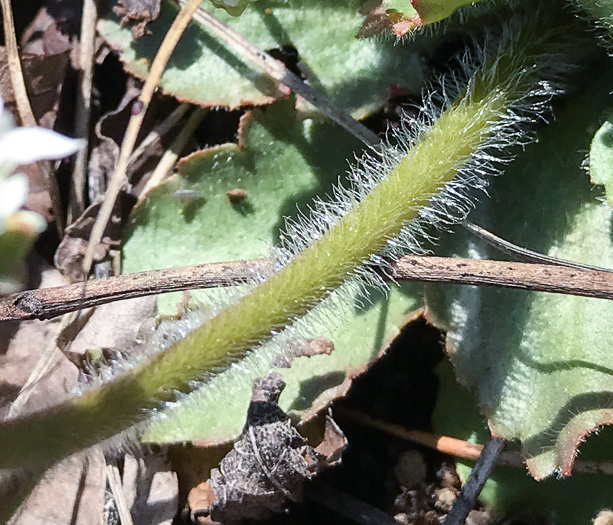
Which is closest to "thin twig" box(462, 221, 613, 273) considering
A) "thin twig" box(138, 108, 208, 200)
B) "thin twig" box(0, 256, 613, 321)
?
"thin twig" box(0, 256, 613, 321)

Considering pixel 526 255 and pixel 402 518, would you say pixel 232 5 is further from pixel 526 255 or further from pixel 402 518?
pixel 402 518

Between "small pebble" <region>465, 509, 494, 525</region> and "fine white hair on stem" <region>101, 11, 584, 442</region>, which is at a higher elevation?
"fine white hair on stem" <region>101, 11, 584, 442</region>

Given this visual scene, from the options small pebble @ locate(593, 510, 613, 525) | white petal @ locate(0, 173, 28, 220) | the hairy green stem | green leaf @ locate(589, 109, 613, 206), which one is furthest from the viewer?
small pebble @ locate(593, 510, 613, 525)

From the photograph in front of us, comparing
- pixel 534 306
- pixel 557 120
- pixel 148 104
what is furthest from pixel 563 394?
pixel 148 104

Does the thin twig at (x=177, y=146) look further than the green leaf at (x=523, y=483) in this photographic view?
Yes

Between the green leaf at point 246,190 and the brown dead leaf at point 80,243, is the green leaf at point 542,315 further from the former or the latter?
the brown dead leaf at point 80,243

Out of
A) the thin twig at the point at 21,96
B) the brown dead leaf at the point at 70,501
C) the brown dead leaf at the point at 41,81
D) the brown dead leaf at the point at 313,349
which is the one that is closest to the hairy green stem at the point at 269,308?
the brown dead leaf at the point at 313,349

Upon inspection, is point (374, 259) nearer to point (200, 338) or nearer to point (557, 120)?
point (200, 338)

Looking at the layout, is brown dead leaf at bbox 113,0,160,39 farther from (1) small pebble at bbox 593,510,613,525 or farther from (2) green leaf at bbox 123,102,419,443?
(1) small pebble at bbox 593,510,613,525
